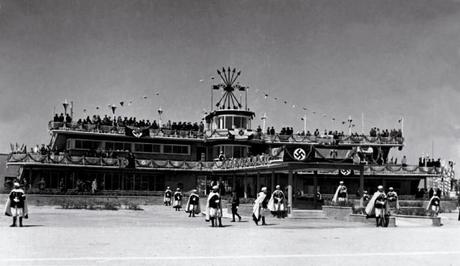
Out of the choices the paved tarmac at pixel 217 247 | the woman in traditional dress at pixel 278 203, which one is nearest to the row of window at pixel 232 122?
the woman in traditional dress at pixel 278 203

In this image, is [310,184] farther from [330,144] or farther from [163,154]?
[163,154]

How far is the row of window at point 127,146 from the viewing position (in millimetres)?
62594

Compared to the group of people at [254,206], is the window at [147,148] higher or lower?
higher

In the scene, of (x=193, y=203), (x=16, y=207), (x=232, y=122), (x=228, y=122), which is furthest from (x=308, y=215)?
(x=228, y=122)

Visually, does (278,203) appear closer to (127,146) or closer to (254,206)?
(254,206)

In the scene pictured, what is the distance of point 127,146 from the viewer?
2549 inches

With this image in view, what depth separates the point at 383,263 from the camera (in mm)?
13789

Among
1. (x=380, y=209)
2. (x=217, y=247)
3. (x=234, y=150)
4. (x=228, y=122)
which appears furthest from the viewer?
(x=228, y=122)

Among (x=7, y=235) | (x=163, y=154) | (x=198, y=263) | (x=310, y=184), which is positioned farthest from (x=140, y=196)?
(x=198, y=263)

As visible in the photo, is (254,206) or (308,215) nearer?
(254,206)

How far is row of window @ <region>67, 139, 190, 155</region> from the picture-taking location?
6259cm

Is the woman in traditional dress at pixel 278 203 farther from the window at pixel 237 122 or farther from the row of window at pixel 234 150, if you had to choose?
the window at pixel 237 122

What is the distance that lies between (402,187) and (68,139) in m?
35.7

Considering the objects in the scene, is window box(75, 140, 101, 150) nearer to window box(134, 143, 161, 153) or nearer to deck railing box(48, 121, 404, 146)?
deck railing box(48, 121, 404, 146)
